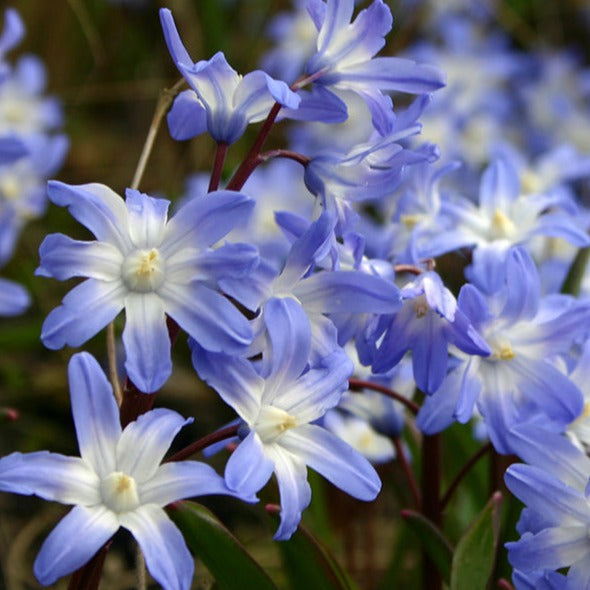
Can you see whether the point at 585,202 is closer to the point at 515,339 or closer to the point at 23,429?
the point at 23,429

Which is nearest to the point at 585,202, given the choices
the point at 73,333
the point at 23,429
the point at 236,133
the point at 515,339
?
the point at 23,429

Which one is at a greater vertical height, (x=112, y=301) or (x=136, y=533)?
(x=112, y=301)

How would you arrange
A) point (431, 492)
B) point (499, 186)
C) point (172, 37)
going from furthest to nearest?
1. point (499, 186)
2. point (431, 492)
3. point (172, 37)

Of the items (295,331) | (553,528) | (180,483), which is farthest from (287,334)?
(553,528)

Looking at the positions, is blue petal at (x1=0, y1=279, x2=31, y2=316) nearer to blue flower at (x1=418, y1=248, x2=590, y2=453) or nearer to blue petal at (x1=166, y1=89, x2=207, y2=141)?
blue petal at (x1=166, y1=89, x2=207, y2=141)

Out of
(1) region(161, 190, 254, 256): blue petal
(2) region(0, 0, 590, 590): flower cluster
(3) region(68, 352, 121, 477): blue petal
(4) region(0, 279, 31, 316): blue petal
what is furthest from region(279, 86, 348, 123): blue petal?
(4) region(0, 279, 31, 316): blue petal

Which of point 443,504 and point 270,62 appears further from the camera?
point 270,62

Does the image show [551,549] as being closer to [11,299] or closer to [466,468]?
[466,468]
